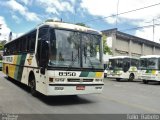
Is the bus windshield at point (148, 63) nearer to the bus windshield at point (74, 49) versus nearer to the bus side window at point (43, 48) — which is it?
the bus windshield at point (74, 49)

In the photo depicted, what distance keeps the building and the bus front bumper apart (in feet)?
119

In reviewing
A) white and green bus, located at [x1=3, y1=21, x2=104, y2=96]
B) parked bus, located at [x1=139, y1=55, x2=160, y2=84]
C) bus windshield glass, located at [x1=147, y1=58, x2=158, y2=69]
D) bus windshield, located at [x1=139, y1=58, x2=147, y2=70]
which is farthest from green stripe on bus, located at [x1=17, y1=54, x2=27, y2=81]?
bus windshield, located at [x1=139, y1=58, x2=147, y2=70]

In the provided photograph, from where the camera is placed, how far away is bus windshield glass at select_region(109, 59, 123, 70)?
1081 inches

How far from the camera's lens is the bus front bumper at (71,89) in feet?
31.9

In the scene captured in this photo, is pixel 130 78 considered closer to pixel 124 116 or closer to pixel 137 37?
pixel 124 116

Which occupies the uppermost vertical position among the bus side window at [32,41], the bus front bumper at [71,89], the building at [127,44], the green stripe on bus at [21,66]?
the building at [127,44]

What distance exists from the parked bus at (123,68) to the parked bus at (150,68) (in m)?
2.37

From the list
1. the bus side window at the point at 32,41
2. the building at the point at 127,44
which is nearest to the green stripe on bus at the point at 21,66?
the bus side window at the point at 32,41

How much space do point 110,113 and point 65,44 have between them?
319cm

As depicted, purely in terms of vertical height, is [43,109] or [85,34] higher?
[85,34]

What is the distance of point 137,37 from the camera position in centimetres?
5397

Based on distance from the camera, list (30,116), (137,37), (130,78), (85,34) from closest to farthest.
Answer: (30,116) → (85,34) → (130,78) → (137,37)

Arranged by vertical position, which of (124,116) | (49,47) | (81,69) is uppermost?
(49,47)

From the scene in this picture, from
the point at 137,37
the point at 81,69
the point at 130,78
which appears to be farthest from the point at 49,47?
the point at 137,37
